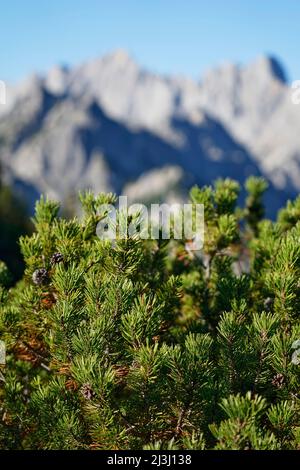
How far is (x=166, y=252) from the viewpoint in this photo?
164 inches

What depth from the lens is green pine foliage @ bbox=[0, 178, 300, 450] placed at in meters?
2.61

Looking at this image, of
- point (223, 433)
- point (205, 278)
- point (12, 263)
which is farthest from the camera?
point (12, 263)

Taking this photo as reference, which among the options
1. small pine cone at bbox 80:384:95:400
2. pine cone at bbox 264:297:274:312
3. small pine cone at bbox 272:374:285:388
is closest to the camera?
small pine cone at bbox 80:384:95:400

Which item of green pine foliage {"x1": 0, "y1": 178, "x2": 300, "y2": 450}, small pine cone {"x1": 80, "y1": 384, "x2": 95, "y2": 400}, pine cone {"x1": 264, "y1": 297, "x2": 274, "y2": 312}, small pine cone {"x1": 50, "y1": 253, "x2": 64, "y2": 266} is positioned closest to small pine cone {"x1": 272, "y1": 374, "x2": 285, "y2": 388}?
green pine foliage {"x1": 0, "y1": 178, "x2": 300, "y2": 450}

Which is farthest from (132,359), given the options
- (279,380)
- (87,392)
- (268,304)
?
(268,304)

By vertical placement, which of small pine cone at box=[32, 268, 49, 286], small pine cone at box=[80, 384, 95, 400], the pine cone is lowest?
small pine cone at box=[80, 384, 95, 400]

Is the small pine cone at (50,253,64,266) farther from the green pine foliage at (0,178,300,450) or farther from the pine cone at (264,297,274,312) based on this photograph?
the pine cone at (264,297,274,312)

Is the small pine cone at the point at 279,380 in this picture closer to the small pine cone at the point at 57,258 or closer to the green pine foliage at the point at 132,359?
the green pine foliage at the point at 132,359

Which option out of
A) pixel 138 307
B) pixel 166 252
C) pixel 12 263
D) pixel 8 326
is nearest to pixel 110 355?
pixel 138 307

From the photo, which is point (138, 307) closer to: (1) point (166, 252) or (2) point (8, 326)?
(2) point (8, 326)

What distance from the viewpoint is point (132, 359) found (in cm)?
293

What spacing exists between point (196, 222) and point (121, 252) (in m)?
1.52

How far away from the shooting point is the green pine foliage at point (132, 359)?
103 inches

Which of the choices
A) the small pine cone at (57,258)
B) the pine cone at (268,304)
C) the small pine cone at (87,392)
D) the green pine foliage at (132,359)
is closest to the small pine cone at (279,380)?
the green pine foliage at (132,359)
